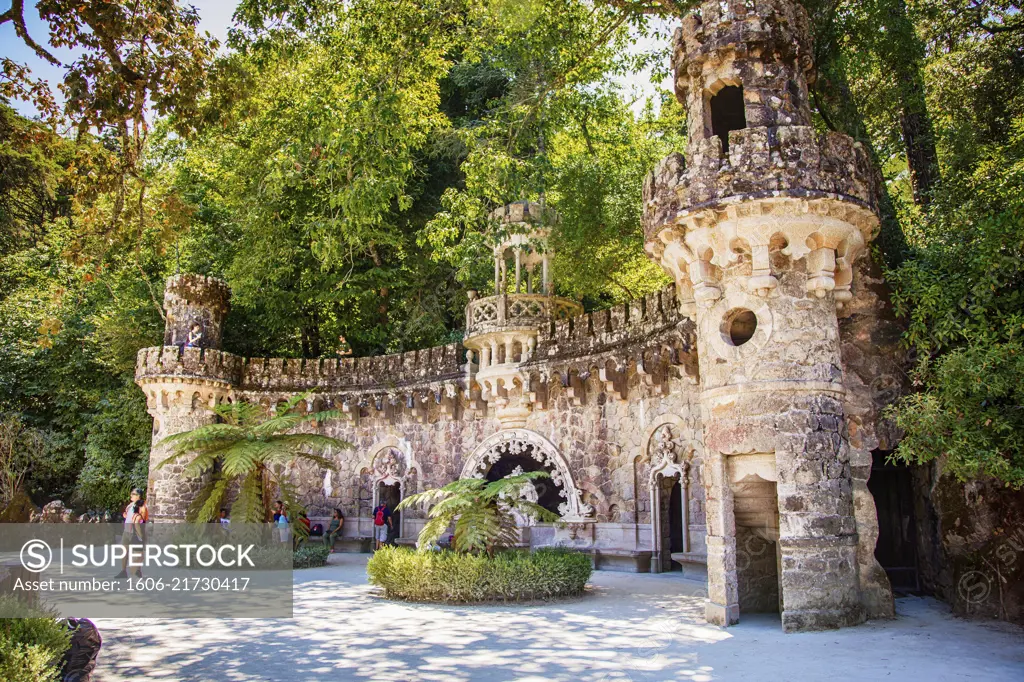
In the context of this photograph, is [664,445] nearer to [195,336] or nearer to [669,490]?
[669,490]

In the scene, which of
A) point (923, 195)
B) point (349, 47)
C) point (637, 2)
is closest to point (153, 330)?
point (349, 47)

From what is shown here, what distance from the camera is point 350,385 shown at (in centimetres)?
2150

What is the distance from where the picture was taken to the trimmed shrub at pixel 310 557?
16.8m

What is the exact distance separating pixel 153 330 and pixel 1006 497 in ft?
72.7

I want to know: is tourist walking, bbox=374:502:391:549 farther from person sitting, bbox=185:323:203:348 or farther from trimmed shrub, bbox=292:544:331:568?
person sitting, bbox=185:323:203:348

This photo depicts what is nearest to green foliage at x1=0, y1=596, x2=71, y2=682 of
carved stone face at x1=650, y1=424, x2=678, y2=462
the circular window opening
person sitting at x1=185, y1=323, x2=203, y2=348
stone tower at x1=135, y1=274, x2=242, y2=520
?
the circular window opening

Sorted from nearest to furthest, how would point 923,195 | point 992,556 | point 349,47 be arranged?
point 992,556 → point 923,195 → point 349,47

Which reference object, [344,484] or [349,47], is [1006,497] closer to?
[349,47]

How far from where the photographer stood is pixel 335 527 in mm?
20938

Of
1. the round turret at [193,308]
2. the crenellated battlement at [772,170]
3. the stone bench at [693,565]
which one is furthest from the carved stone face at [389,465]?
the crenellated battlement at [772,170]

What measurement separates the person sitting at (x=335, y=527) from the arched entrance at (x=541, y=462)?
4233mm

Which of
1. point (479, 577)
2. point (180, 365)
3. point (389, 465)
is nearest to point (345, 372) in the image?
point (389, 465)

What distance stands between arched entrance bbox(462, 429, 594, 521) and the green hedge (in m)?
4.22

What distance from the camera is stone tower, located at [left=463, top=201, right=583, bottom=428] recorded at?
56.7ft
